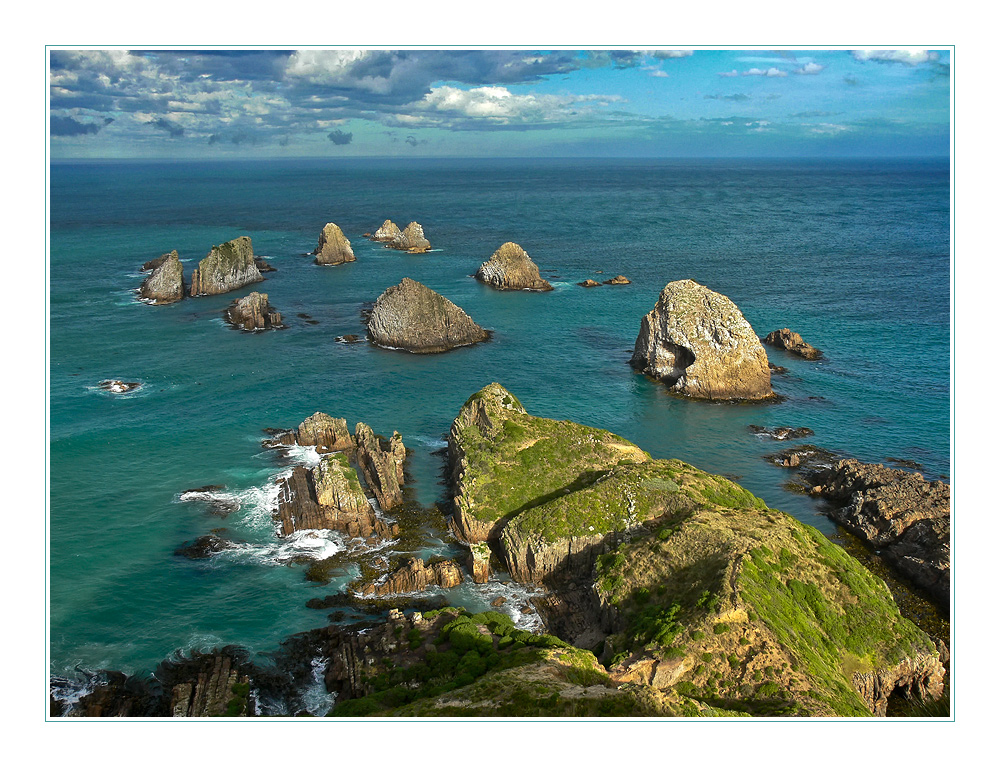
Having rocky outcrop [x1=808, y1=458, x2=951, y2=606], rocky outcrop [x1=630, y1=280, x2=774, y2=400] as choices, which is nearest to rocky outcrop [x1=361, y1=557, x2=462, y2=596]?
rocky outcrop [x1=808, y1=458, x2=951, y2=606]

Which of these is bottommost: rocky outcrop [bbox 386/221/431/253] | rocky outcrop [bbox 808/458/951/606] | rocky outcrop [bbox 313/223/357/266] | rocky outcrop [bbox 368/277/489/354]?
rocky outcrop [bbox 808/458/951/606]

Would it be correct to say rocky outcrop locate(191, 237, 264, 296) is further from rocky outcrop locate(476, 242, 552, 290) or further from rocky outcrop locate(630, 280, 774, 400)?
rocky outcrop locate(630, 280, 774, 400)

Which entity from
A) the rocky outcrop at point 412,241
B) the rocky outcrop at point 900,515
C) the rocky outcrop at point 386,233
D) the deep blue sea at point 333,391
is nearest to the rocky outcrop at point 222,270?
the deep blue sea at point 333,391

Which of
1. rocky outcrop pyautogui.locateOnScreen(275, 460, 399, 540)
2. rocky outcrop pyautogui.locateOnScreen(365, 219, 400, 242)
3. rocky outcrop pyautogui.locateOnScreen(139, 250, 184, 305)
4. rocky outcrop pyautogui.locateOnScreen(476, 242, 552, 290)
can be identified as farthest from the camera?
rocky outcrop pyautogui.locateOnScreen(365, 219, 400, 242)

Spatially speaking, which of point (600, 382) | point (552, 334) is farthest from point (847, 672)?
point (552, 334)

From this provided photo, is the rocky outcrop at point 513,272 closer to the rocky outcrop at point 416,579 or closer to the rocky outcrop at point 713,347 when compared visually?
the rocky outcrop at point 713,347

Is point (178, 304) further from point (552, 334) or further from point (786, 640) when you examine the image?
point (786, 640)

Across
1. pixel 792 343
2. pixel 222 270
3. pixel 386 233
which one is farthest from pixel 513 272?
pixel 386 233
